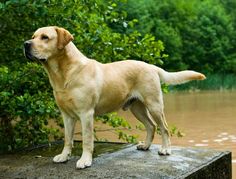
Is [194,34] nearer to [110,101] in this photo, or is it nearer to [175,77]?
[175,77]

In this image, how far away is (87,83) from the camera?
555 centimetres

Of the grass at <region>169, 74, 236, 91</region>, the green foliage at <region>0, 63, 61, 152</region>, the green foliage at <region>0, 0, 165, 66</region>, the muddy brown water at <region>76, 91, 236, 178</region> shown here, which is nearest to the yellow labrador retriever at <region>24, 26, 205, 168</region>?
the green foliage at <region>0, 63, 61, 152</region>

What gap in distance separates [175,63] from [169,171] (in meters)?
40.3

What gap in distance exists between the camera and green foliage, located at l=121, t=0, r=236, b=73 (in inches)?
1801

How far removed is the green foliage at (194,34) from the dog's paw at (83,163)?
131ft

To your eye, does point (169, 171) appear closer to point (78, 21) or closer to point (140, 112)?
point (140, 112)

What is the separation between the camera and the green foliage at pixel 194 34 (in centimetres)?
4575

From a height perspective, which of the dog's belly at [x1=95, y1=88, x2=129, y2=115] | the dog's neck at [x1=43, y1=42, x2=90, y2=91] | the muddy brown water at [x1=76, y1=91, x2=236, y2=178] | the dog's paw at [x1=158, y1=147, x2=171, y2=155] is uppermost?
the dog's neck at [x1=43, y1=42, x2=90, y2=91]

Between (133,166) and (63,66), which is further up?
(63,66)

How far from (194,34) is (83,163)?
43.4 metres

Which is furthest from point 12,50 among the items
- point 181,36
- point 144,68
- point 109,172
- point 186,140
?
point 181,36

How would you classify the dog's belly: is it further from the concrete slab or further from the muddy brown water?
the muddy brown water

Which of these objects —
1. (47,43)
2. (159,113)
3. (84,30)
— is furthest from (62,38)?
(84,30)

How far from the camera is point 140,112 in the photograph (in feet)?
21.2
